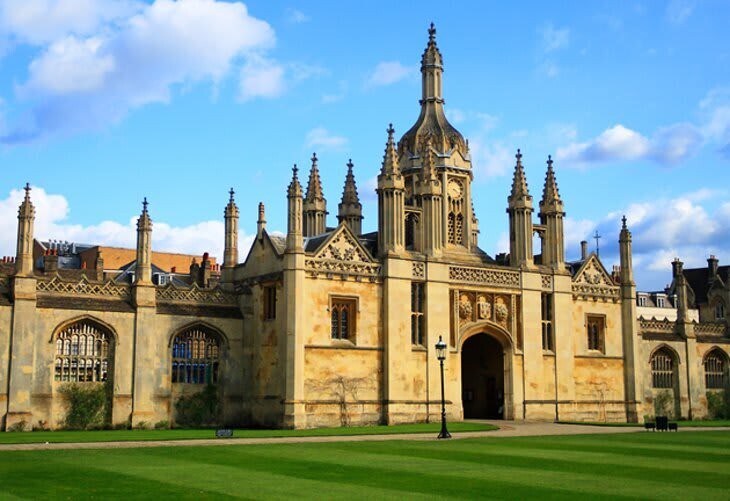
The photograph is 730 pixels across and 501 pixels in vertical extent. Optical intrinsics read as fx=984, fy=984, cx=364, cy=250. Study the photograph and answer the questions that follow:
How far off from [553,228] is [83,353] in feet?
82.8

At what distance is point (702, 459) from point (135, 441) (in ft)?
53.6

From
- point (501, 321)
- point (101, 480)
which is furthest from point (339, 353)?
point (101, 480)

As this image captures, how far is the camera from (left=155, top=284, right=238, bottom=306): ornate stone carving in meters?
42.8

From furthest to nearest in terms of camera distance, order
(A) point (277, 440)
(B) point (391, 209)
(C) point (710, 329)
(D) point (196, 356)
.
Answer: (C) point (710, 329), (B) point (391, 209), (D) point (196, 356), (A) point (277, 440)

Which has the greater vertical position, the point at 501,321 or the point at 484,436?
the point at 501,321

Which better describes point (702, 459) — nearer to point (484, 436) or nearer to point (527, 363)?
point (484, 436)

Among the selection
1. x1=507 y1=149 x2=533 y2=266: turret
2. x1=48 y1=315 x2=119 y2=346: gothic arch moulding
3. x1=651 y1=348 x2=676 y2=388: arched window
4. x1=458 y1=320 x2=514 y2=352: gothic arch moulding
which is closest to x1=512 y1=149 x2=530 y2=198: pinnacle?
x1=507 y1=149 x2=533 y2=266: turret

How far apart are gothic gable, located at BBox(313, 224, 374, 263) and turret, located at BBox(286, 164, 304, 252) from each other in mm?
1236

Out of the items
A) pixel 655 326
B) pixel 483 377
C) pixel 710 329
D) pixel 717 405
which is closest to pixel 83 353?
pixel 483 377

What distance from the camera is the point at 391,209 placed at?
45812mm

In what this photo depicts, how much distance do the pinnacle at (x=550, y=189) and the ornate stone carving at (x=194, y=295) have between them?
59.5ft

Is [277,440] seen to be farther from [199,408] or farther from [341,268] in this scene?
[341,268]

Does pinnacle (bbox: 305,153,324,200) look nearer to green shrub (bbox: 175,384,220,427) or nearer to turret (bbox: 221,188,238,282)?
turret (bbox: 221,188,238,282)

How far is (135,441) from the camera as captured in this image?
98.2 feet
